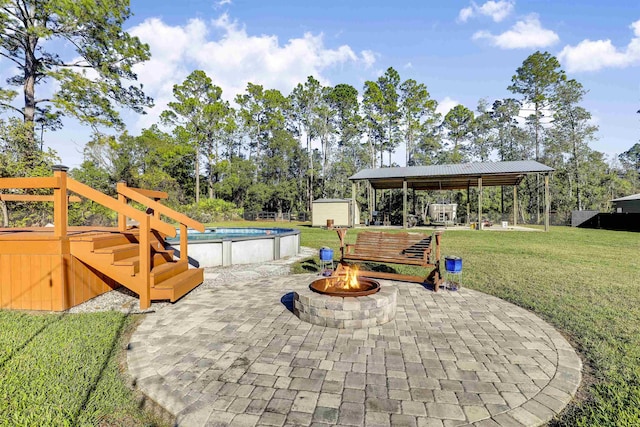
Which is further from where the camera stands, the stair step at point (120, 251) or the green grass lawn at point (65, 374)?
the stair step at point (120, 251)

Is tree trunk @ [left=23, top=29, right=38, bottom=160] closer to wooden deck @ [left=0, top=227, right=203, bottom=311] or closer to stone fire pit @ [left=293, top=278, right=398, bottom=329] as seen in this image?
wooden deck @ [left=0, top=227, right=203, bottom=311]

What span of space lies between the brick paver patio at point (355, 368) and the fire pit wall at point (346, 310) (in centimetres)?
13

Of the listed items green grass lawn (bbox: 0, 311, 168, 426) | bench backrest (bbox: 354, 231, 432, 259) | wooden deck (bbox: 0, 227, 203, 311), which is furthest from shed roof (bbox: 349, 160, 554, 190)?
green grass lawn (bbox: 0, 311, 168, 426)

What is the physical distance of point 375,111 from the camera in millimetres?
36094

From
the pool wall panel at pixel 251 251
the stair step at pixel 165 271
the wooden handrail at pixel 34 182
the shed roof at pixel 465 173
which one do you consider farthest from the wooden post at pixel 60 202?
the shed roof at pixel 465 173

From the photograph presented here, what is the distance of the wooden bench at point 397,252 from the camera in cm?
578

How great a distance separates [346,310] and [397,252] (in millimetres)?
2835

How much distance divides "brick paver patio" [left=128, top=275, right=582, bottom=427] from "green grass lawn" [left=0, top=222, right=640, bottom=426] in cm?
19

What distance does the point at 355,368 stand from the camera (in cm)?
284

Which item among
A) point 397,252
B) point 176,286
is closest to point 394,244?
point 397,252

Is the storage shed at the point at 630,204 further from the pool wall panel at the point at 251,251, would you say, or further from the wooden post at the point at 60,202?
the wooden post at the point at 60,202

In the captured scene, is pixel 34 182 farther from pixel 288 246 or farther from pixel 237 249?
pixel 288 246

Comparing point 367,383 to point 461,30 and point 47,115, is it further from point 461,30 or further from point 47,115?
point 47,115

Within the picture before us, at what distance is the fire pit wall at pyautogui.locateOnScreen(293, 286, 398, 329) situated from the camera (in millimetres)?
3809
